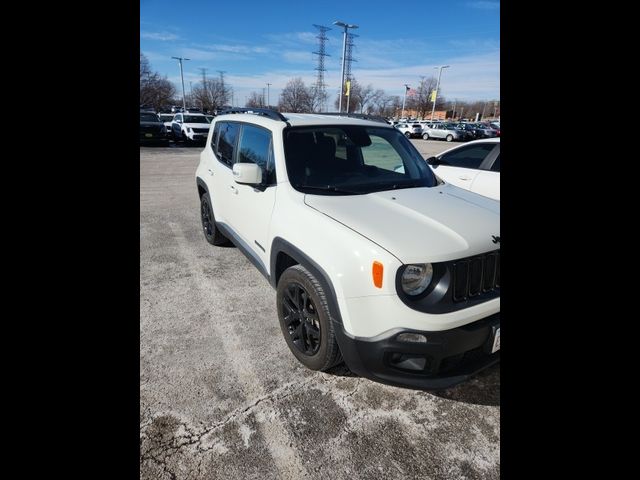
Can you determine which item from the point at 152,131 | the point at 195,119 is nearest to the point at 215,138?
the point at 152,131

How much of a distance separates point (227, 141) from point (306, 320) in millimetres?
2578

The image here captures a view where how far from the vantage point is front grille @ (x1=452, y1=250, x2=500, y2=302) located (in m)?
2.12

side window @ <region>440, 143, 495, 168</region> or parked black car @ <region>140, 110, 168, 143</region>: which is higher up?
parked black car @ <region>140, 110, 168, 143</region>

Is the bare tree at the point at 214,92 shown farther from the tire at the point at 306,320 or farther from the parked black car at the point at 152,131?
the tire at the point at 306,320

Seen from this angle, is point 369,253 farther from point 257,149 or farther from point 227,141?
point 227,141

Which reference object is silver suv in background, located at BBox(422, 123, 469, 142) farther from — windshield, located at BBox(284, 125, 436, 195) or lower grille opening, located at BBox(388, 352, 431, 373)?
lower grille opening, located at BBox(388, 352, 431, 373)

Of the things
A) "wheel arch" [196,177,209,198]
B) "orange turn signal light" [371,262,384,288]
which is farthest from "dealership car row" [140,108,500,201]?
"wheel arch" [196,177,209,198]

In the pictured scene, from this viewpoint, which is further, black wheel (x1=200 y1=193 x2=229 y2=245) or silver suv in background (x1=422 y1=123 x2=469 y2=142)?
silver suv in background (x1=422 y1=123 x2=469 y2=142)

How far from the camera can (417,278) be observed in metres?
2.09

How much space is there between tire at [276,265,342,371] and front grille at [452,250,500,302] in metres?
0.76

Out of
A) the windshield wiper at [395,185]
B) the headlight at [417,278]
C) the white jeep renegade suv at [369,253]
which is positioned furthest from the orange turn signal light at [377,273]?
the windshield wiper at [395,185]

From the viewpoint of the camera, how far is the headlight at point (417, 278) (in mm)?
2066

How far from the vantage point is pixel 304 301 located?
2.56 meters
